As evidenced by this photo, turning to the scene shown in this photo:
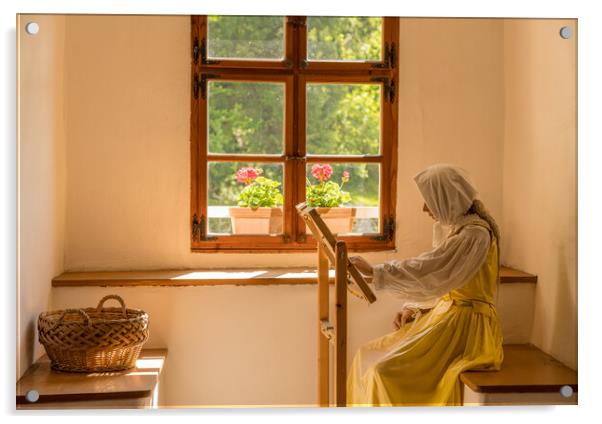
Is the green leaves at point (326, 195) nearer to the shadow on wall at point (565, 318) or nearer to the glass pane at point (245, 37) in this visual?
the glass pane at point (245, 37)

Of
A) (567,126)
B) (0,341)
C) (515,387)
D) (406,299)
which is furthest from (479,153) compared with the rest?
(0,341)

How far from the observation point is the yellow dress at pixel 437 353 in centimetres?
236

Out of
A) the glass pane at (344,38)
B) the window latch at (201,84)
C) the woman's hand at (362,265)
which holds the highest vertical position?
the glass pane at (344,38)

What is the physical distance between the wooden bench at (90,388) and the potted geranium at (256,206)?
44 cm

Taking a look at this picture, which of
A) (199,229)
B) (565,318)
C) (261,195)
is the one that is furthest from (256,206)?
(565,318)

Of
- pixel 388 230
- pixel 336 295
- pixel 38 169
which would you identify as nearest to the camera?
pixel 336 295

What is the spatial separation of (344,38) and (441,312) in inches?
31.5

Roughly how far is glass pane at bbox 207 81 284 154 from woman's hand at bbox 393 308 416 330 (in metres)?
0.56

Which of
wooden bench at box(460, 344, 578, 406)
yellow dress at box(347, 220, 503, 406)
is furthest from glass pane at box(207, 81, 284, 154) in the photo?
wooden bench at box(460, 344, 578, 406)

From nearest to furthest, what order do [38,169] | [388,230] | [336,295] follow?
1. [336,295]
2. [38,169]
3. [388,230]

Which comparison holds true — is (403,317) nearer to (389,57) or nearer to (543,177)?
(543,177)

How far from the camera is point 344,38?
2.49 metres

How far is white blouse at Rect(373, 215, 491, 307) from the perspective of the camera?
235 centimetres
